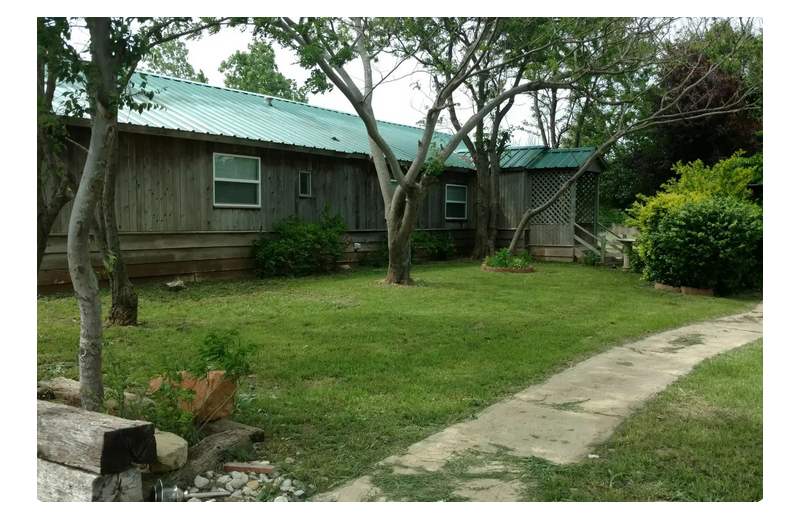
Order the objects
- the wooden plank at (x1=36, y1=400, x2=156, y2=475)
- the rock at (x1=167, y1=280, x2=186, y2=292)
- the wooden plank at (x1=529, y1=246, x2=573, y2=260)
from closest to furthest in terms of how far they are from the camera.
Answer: the wooden plank at (x1=36, y1=400, x2=156, y2=475)
the rock at (x1=167, y1=280, x2=186, y2=292)
the wooden plank at (x1=529, y1=246, x2=573, y2=260)

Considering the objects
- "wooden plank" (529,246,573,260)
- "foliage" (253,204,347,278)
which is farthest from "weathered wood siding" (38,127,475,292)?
"wooden plank" (529,246,573,260)

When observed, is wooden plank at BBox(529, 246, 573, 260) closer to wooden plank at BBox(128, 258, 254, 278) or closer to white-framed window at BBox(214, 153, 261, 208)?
white-framed window at BBox(214, 153, 261, 208)

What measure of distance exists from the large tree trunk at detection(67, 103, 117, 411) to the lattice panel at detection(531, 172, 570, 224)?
1602 cm

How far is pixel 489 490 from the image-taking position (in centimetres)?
318

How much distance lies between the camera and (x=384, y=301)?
9555mm

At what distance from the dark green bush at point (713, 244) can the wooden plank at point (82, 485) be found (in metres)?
9.84

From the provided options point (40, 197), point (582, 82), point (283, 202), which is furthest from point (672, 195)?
point (40, 197)

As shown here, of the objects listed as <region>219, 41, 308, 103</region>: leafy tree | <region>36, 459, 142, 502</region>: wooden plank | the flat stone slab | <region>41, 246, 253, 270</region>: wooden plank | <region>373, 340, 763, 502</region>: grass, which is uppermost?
<region>219, 41, 308, 103</region>: leafy tree

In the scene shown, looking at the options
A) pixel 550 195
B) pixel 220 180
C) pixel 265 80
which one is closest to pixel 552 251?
pixel 550 195

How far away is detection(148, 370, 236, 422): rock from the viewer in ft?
12.4

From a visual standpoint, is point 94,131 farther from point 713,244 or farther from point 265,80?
point 265,80

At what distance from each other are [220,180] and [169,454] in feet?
31.2

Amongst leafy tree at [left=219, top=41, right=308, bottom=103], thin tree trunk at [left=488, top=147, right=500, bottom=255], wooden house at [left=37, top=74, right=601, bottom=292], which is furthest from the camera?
leafy tree at [left=219, top=41, right=308, bottom=103]

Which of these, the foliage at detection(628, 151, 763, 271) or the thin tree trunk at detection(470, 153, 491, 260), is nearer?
the foliage at detection(628, 151, 763, 271)
